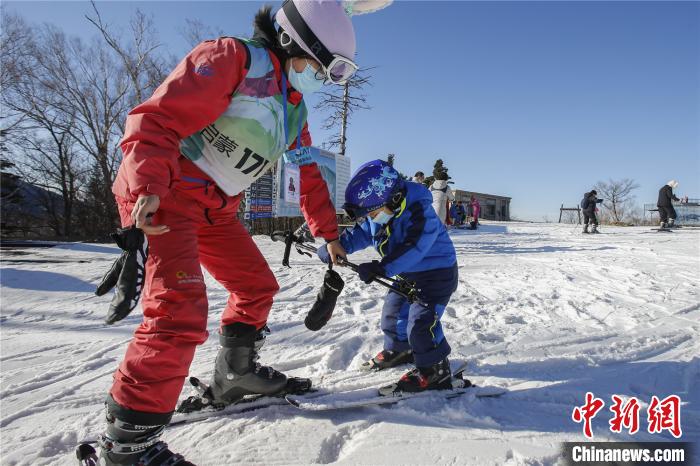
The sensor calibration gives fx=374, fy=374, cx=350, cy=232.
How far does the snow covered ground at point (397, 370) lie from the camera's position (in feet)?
5.82

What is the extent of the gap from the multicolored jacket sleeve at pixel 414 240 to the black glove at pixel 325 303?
0.32 meters

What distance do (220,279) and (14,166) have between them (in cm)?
2423

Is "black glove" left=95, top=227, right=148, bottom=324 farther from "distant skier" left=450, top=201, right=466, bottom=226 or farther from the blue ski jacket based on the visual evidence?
"distant skier" left=450, top=201, right=466, bottom=226

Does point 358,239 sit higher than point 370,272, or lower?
higher

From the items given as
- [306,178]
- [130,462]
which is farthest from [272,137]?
[130,462]

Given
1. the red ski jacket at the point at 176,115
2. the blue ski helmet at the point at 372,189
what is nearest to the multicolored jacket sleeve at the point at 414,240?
the blue ski helmet at the point at 372,189

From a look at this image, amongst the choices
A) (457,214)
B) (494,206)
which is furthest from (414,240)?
(494,206)

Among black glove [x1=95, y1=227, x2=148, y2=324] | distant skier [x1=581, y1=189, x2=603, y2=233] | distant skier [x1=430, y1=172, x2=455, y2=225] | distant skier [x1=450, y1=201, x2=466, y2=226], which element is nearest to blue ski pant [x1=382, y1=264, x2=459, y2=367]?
black glove [x1=95, y1=227, x2=148, y2=324]

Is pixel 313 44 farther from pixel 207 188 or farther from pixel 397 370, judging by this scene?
pixel 397 370

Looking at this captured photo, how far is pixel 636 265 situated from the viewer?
261 inches

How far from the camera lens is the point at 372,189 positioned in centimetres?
247

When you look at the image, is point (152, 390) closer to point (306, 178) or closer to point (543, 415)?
point (306, 178)

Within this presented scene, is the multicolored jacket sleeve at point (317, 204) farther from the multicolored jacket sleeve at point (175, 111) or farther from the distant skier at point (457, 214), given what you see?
the distant skier at point (457, 214)

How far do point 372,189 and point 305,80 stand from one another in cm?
86
